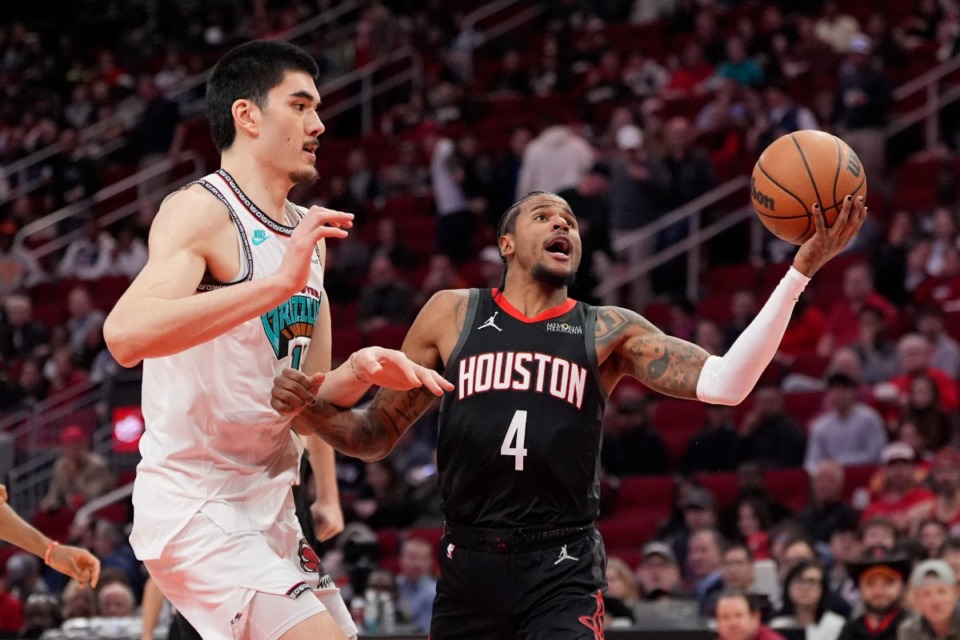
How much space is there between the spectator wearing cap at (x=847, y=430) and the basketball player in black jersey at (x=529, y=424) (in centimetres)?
626

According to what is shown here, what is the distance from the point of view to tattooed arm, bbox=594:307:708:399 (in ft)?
17.1

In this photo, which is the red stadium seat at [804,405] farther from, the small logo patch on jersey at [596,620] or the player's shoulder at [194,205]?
the player's shoulder at [194,205]

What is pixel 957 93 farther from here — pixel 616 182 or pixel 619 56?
pixel 619 56

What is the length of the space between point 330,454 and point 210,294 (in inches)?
63.9

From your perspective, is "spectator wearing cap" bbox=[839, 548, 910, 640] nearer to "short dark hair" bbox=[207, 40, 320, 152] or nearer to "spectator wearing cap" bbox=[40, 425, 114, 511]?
"short dark hair" bbox=[207, 40, 320, 152]

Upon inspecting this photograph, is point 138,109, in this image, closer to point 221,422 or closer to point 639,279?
point 639,279

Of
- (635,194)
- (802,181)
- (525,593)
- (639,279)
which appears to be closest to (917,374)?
(639,279)

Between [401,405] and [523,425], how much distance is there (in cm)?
57

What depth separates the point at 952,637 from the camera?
8.13m

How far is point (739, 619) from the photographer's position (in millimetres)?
8219

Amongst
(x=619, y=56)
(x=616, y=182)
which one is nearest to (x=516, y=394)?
(x=616, y=182)

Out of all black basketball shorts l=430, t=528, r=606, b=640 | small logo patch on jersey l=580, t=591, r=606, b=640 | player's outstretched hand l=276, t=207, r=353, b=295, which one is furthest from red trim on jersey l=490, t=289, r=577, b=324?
player's outstretched hand l=276, t=207, r=353, b=295

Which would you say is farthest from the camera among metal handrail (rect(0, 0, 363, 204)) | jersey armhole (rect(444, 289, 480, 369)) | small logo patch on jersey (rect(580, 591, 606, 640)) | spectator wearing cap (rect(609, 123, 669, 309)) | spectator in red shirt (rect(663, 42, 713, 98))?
metal handrail (rect(0, 0, 363, 204))

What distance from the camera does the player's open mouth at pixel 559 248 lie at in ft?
18.0
